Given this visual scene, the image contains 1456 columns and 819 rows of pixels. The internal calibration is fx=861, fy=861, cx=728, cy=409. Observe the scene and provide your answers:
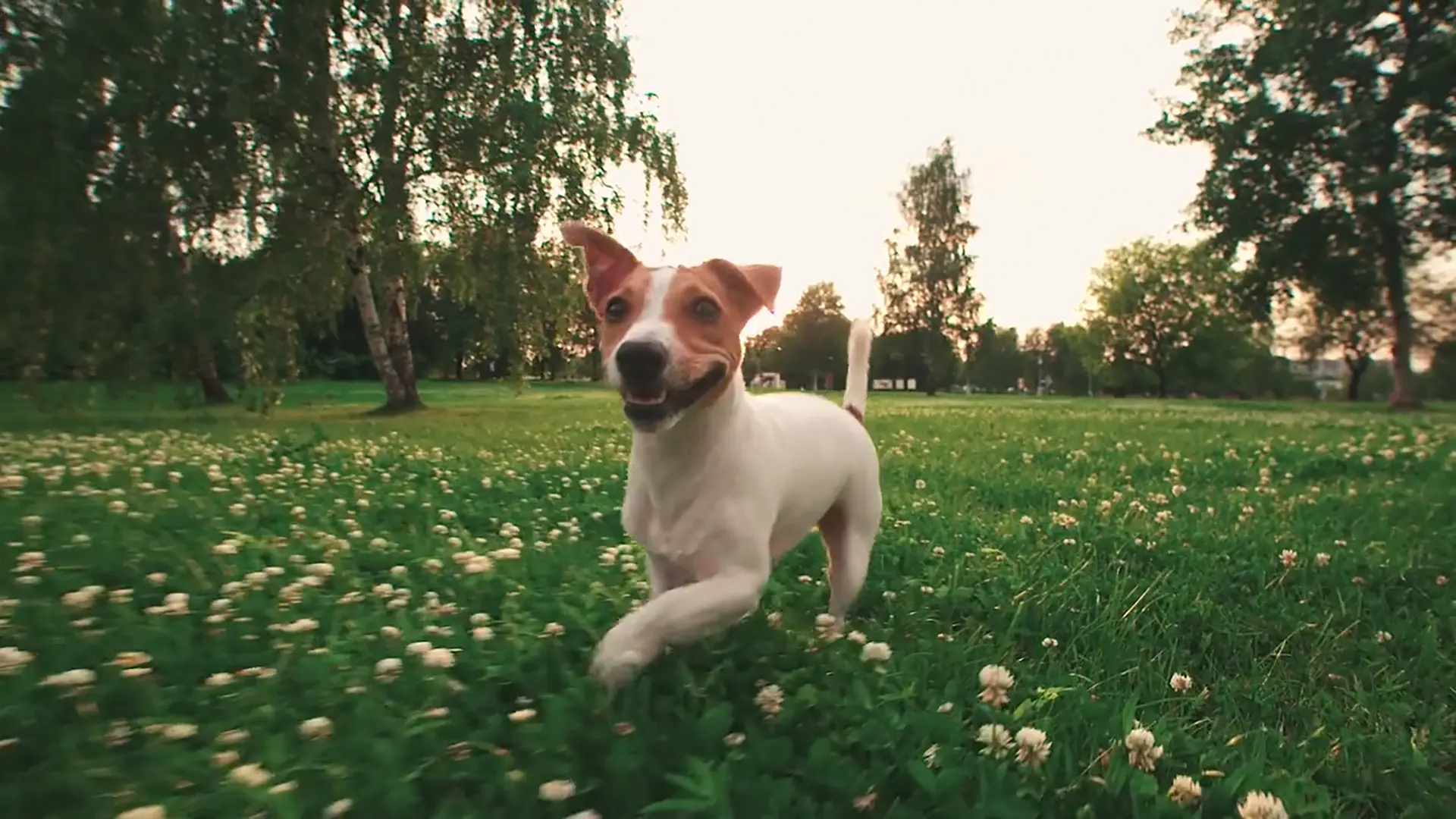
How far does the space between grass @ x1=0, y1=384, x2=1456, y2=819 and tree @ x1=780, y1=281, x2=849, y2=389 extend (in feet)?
A: 226

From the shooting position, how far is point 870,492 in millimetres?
4520

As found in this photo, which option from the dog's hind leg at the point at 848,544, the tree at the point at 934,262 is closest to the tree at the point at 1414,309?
the tree at the point at 934,262

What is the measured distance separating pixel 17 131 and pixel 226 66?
48.6 inches

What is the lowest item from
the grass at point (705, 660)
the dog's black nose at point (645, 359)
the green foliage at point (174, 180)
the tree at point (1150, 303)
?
the grass at point (705, 660)

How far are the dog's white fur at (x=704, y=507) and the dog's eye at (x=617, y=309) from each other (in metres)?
0.10

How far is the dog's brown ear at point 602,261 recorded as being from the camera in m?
3.63

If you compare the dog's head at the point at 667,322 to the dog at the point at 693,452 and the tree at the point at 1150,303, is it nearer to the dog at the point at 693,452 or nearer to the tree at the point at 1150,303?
the dog at the point at 693,452

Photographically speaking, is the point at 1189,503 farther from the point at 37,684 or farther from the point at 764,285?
the point at 37,684

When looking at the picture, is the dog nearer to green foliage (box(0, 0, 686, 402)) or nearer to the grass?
the grass

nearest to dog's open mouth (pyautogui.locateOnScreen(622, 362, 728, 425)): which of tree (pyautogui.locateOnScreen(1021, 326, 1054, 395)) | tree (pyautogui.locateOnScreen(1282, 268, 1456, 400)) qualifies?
tree (pyautogui.locateOnScreen(1282, 268, 1456, 400))

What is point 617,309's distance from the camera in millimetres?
3336

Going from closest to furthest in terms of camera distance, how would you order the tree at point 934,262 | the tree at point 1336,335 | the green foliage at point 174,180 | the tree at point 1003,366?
the green foliage at point 174,180 < the tree at point 1336,335 < the tree at point 934,262 < the tree at point 1003,366

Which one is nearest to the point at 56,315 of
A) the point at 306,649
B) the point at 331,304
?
the point at 306,649

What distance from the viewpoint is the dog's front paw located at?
2879 mm
